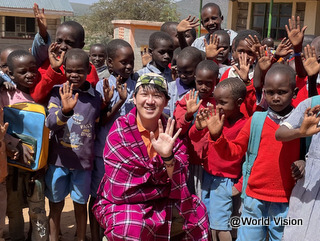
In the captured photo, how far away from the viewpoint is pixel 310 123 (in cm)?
277

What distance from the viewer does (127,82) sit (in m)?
4.27

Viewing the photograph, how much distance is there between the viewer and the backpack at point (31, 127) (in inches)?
147

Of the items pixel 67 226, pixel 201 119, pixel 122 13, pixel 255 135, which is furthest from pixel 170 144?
pixel 122 13

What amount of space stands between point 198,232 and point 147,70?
79.6 inches

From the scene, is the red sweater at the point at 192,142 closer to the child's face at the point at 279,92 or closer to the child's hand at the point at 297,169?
the child's face at the point at 279,92

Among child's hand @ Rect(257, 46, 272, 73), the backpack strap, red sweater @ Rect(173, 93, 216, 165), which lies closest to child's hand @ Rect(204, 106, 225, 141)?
the backpack strap

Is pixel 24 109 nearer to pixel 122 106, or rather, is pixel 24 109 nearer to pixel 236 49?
pixel 122 106

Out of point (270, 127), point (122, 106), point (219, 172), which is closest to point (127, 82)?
point (122, 106)

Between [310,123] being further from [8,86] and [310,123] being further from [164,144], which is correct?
[8,86]

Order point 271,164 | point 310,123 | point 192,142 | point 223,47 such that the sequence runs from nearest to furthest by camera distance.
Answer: point 310,123
point 271,164
point 192,142
point 223,47

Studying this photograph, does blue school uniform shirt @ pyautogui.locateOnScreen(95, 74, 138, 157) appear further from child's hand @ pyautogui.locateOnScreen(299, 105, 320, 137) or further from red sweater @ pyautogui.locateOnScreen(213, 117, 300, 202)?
child's hand @ pyautogui.locateOnScreen(299, 105, 320, 137)

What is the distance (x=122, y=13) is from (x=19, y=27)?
14.4 meters

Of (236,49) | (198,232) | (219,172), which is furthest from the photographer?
(236,49)

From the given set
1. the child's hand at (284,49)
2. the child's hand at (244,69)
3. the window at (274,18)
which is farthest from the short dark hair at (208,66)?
the window at (274,18)
